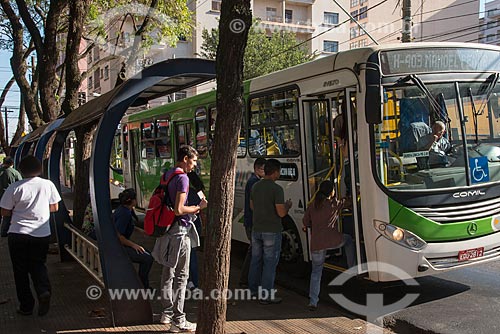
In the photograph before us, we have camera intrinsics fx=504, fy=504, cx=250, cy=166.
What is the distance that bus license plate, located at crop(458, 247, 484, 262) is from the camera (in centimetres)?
566

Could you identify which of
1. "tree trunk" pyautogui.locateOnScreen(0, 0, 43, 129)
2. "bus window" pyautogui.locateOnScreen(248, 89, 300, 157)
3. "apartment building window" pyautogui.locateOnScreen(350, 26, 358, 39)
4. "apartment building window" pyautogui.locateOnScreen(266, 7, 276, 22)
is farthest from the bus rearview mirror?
"apartment building window" pyautogui.locateOnScreen(350, 26, 358, 39)

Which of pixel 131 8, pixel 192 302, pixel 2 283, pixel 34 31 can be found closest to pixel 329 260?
pixel 192 302

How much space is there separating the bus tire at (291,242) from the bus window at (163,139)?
459cm

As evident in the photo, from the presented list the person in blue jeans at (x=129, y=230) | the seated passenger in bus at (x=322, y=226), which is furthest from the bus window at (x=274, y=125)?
the person in blue jeans at (x=129, y=230)

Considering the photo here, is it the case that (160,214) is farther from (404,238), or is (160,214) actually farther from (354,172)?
(404,238)

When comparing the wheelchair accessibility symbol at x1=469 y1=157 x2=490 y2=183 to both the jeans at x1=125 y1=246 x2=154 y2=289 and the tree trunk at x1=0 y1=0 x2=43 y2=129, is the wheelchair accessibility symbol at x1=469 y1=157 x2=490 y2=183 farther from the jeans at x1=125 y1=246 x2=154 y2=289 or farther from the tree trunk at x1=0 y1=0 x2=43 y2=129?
the tree trunk at x1=0 y1=0 x2=43 y2=129

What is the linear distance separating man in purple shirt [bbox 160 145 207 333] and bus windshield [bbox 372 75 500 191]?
220 centimetres

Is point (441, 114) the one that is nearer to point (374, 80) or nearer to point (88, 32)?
point (374, 80)

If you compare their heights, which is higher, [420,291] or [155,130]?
[155,130]

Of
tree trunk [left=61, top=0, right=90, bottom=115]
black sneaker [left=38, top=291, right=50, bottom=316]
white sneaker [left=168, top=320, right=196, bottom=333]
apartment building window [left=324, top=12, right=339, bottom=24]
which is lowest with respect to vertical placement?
white sneaker [left=168, top=320, right=196, bottom=333]

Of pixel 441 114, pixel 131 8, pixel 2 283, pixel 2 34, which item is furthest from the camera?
pixel 2 34

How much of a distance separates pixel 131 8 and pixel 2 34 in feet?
32.4

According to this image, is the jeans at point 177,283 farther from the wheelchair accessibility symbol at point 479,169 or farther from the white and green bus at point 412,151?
the wheelchair accessibility symbol at point 479,169

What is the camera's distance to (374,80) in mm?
5648
